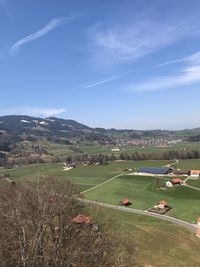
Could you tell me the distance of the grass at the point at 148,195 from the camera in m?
102

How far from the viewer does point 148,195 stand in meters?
124

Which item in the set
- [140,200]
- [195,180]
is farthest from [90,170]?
[140,200]

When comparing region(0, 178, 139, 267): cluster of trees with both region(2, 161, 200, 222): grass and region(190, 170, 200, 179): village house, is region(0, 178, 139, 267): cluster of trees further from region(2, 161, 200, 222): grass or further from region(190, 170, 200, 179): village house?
region(190, 170, 200, 179): village house

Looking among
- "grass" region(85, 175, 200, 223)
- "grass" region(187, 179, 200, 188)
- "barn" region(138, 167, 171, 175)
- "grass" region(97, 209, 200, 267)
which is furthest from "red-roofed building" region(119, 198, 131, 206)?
"barn" region(138, 167, 171, 175)

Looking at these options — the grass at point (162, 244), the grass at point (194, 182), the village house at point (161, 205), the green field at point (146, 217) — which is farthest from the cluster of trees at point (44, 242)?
the grass at point (194, 182)

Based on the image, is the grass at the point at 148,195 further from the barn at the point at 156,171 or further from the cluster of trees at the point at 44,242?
the cluster of trees at the point at 44,242

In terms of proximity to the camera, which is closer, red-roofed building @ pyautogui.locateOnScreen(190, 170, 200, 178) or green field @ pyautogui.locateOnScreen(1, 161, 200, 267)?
green field @ pyautogui.locateOnScreen(1, 161, 200, 267)

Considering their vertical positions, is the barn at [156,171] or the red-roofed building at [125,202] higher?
the barn at [156,171]

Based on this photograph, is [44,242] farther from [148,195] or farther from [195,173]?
[195,173]

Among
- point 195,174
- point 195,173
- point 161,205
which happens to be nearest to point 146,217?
point 161,205

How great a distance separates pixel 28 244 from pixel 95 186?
12592cm

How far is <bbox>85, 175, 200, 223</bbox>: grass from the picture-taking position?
10210 centimetres

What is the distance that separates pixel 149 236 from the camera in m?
68.2

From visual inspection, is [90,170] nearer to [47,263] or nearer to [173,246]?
[173,246]
